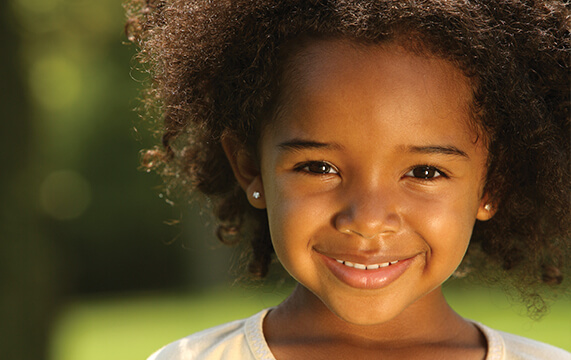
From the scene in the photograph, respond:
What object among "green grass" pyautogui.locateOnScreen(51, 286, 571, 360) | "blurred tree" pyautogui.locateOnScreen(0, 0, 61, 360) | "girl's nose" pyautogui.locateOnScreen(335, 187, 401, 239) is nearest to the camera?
"girl's nose" pyautogui.locateOnScreen(335, 187, 401, 239)

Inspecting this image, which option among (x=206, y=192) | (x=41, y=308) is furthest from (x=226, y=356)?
(x=41, y=308)

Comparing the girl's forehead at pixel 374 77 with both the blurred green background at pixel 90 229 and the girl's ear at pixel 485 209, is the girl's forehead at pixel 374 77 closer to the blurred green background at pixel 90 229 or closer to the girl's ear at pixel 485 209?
the girl's ear at pixel 485 209

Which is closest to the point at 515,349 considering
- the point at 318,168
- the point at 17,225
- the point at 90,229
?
the point at 318,168

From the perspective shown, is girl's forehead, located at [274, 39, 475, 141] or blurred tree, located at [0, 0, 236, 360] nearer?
girl's forehead, located at [274, 39, 475, 141]

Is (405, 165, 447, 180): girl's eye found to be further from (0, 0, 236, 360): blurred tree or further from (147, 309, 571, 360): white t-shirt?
(0, 0, 236, 360): blurred tree

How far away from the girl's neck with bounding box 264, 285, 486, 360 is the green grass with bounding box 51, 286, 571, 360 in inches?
145

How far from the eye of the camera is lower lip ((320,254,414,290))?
1938mm

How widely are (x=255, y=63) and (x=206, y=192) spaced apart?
2.25 feet

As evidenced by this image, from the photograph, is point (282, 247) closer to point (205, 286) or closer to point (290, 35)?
point (290, 35)

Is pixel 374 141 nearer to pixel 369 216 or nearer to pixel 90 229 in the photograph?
pixel 369 216

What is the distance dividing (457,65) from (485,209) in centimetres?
45

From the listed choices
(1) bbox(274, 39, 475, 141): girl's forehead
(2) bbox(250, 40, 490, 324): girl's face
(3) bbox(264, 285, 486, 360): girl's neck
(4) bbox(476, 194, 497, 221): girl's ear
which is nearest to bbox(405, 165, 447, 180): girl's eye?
(2) bbox(250, 40, 490, 324): girl's face

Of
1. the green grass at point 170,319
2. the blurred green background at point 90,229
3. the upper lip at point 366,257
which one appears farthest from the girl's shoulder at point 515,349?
the green grass at point 170,319

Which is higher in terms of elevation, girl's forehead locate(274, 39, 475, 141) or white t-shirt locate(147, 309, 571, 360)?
girl's forehead locate(274, 39, 475, 141)
